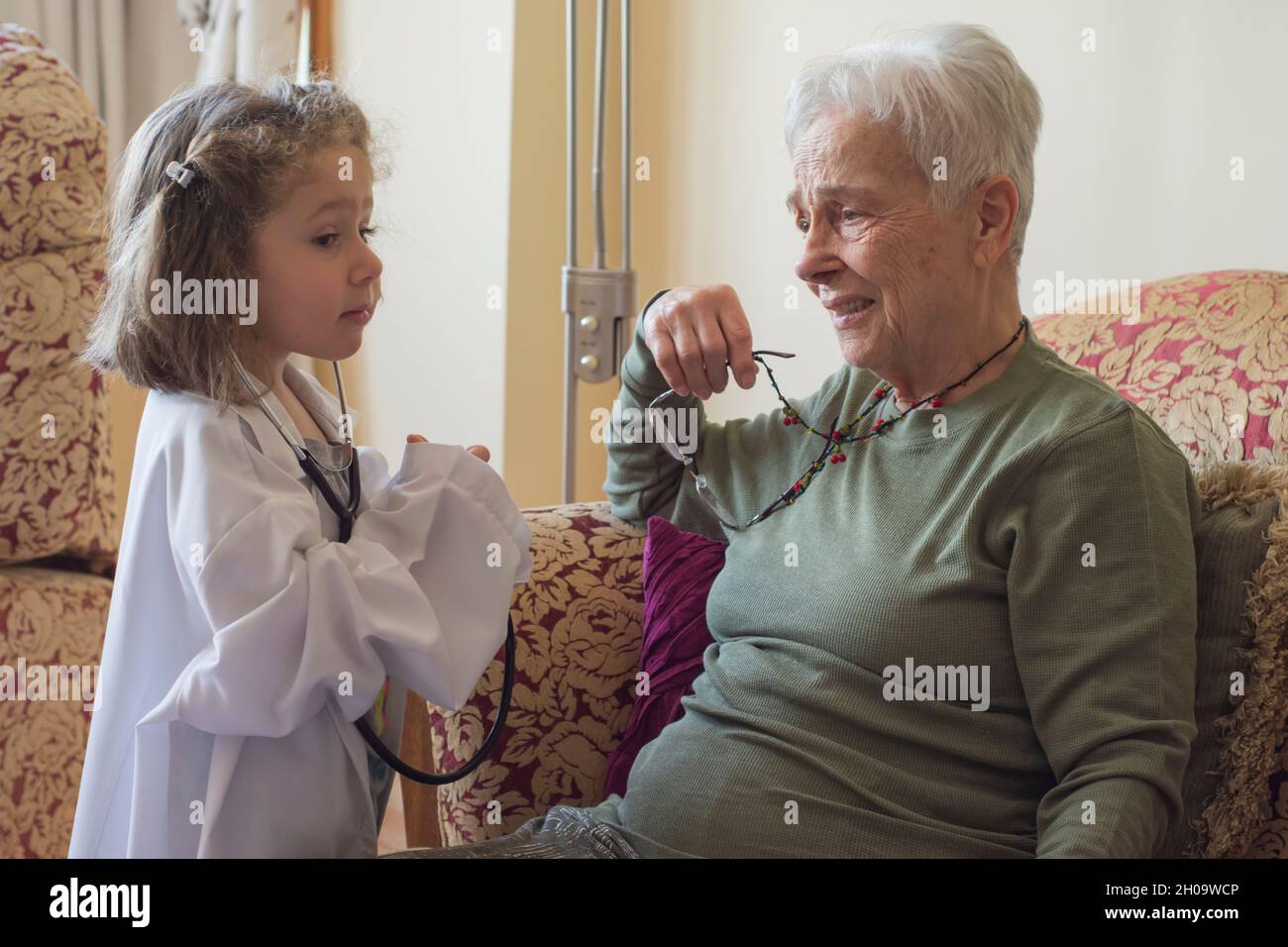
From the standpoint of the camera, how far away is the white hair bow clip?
1209 mm

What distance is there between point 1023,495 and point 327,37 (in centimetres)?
259

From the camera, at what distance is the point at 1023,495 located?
1254 mm

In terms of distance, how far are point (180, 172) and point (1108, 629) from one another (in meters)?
0.93

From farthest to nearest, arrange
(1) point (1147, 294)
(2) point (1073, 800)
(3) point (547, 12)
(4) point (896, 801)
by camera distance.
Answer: (3) point (547, 12) → (1) point (1147, 294) → (4) point (896, 801) → (2) point (1073, 800)

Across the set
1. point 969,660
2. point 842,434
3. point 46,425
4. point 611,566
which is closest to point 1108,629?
point 969,660

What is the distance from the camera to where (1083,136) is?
194cm

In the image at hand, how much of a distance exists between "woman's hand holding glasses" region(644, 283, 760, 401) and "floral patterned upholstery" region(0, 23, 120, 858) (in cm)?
88

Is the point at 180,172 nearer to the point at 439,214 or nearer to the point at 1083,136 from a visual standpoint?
the point at 1083,136

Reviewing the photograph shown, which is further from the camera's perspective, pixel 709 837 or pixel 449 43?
pixel 449 43

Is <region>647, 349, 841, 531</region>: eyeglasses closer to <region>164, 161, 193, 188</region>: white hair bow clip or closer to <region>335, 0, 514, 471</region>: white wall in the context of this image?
<region>164, 161, 193, 188</region>: white hair bow clip

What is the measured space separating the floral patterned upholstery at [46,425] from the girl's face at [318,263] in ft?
2.56

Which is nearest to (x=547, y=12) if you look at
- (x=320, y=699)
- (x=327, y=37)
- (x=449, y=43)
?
(x=449, y=43)

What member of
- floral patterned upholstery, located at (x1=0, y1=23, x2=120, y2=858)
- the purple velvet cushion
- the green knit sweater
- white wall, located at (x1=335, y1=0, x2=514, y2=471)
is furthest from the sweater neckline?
white wall, located at (x1=335, y1=0, x2=514, y2=471)

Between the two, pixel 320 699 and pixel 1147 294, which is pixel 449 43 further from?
pixel 320 699
